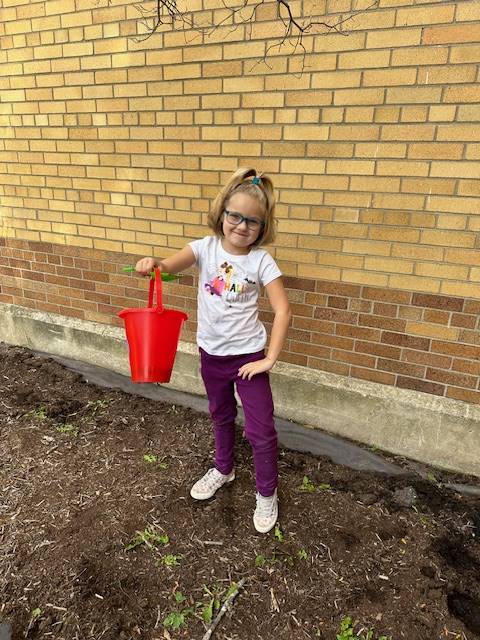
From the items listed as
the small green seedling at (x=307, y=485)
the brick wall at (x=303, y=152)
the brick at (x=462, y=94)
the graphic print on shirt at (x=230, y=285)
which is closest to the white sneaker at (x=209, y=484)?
the small green seedling at (x=307, y=485)

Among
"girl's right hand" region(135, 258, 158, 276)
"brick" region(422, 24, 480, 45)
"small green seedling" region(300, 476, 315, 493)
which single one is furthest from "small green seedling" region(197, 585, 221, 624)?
"brick" region(422, 24, 480, 45)

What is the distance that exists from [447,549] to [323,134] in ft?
7.21

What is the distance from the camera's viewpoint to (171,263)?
2.25 metres

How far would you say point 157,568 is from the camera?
2.18 m

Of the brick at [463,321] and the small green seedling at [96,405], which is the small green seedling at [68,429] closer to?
the small green seedling at [96,405]

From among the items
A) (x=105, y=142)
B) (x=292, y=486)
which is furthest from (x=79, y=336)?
(x=292, y=486)

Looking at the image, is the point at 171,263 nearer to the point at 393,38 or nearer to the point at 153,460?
the point at 153,460

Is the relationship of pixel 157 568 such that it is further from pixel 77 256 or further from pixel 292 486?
pixel 77 256

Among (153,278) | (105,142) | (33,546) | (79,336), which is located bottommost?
(33,546)

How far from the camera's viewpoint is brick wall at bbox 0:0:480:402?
7.98ft

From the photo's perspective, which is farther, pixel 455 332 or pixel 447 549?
pixel 455 332

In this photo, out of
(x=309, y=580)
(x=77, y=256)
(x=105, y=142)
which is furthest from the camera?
(x=77, y=256)

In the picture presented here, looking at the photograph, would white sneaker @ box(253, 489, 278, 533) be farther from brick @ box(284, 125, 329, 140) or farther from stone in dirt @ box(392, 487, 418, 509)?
brick @ box(284, 125, 329, 140)

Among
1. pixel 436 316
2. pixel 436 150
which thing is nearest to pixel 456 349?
pixel 436 316
